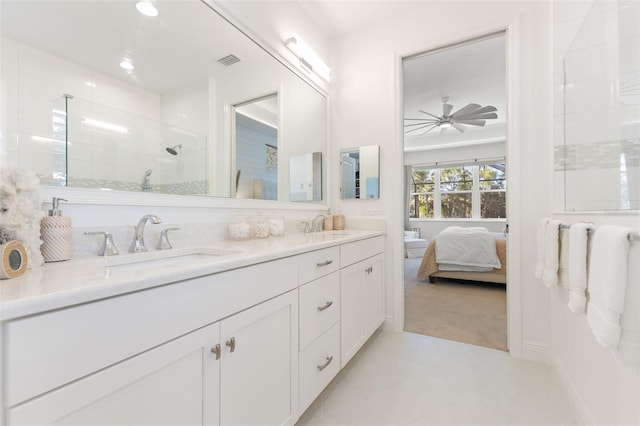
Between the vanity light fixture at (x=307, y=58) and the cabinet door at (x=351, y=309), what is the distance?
5.45 ft

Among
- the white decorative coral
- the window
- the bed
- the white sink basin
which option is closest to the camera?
the white decorative coral

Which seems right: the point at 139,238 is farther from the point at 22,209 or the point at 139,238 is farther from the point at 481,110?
the point at 481,110

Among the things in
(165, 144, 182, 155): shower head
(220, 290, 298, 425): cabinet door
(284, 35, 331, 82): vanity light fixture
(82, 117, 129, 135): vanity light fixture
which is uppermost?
(284, 35, 331, 82): vanity light fixture

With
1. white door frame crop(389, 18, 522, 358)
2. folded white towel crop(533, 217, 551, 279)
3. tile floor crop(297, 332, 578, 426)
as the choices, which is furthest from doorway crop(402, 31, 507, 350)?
folded white towel crop(533, 217, 551, 279)

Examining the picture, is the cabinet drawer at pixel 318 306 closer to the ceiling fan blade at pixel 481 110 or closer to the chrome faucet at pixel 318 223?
the chrome faucet at pixel 318 223

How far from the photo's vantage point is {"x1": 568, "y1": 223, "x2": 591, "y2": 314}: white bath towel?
1.06 m

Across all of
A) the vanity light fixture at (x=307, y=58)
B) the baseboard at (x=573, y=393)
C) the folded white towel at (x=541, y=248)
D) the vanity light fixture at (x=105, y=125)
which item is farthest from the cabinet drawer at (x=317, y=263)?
the vanity light fixture at (x=307, y=58)

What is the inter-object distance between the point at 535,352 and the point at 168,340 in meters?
2.27

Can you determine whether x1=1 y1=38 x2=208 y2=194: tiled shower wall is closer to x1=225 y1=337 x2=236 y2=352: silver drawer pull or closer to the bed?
x1=225 y1=337 x2=236 y2=352: silver drawer pull

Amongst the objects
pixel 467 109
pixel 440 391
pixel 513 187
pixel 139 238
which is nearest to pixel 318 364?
pixel 440 391

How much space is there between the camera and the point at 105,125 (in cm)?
110

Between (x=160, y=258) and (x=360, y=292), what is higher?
(x=160, y=258)

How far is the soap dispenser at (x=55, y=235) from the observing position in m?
0.88

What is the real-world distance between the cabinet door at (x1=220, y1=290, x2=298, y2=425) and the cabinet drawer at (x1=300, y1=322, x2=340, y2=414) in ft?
0.20
